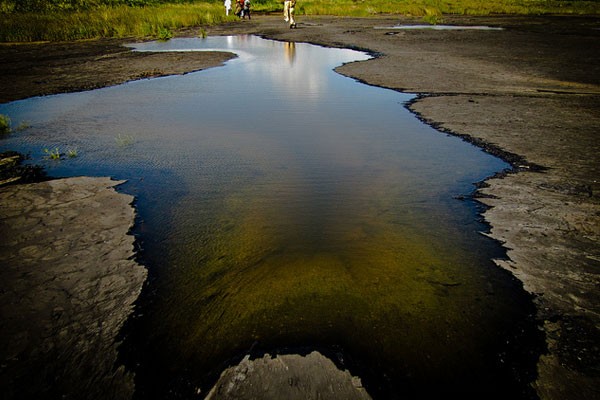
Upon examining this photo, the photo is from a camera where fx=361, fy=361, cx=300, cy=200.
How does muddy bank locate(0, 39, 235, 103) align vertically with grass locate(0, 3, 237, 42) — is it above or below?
below

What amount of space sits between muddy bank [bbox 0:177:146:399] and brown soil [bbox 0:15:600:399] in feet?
6.97

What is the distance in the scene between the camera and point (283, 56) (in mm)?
11914

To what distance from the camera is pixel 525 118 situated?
538cm

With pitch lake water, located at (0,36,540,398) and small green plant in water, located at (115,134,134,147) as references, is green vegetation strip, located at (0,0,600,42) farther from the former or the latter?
small green plant in water, located at (115,134,134,147)

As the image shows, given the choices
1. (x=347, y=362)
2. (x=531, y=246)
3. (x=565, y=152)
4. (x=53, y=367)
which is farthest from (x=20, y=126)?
(x=565, y=152)

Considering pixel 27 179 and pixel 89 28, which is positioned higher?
pixel 89 28

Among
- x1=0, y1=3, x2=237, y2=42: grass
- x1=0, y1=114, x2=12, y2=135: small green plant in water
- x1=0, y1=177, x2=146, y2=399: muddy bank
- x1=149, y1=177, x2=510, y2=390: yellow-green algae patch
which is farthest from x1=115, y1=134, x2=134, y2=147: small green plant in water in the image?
x1=0, y1=3, x2=237, y2=42: grass

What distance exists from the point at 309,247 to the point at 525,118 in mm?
4519

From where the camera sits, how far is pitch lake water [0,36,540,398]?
1.83 m

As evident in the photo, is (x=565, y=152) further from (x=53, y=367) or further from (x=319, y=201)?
(x=53, y=367)

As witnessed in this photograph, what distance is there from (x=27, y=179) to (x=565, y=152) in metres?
5.90

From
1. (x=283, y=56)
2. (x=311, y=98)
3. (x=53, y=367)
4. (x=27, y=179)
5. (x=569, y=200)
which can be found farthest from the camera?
(x=283, y=56)

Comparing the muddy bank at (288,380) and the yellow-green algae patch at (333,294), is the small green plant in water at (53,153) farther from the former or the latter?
the muddy bank at (288,380)

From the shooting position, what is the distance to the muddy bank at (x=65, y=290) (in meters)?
1.69
